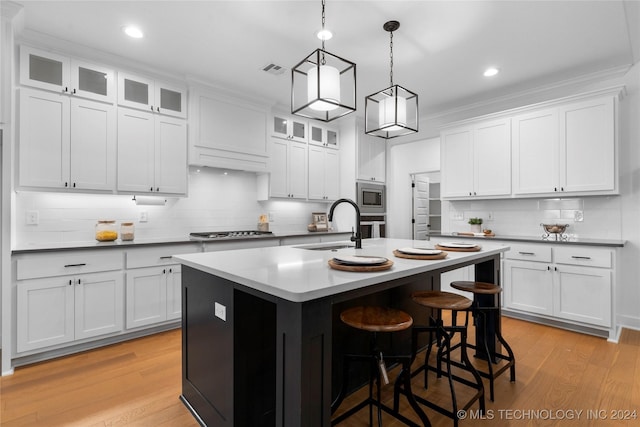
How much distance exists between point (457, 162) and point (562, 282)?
185 centimetres

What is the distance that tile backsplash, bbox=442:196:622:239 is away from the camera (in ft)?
11.4

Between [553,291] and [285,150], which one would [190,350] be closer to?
[285,150]

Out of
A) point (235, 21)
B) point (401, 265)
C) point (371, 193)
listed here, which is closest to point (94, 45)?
point (235, 21)

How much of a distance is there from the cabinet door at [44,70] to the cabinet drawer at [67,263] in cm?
143

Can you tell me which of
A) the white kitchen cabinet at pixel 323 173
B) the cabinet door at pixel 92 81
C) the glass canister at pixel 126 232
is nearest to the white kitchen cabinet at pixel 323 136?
the white kitchen cabinet at pixel 323 173

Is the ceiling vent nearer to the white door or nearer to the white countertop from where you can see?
the white countertop

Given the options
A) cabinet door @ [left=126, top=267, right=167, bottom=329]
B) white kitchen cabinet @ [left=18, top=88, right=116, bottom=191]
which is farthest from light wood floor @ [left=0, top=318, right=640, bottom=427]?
white kitchen cabinet @ [left=18, top=88, right=116, bottom=191]

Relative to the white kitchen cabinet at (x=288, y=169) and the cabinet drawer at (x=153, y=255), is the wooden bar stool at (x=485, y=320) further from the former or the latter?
the white kitchen cabinet at (x=288, y=169)

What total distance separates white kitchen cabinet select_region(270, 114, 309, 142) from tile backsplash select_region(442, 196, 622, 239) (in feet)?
7.72

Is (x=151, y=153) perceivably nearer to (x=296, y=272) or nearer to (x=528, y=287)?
(x=296, y=272)

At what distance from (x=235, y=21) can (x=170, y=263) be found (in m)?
2.27

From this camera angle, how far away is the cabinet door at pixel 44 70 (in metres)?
2.68

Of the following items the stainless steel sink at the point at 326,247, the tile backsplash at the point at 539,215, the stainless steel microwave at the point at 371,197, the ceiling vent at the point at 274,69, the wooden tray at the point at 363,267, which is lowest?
the stainless steel sink at the point at 326,247

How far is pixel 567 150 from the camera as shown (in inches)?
137
